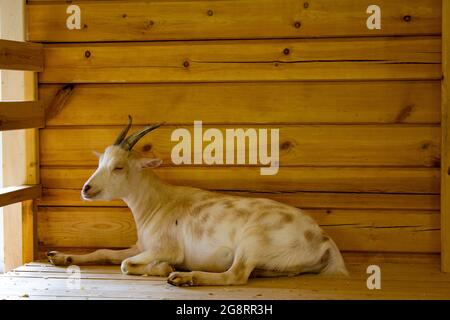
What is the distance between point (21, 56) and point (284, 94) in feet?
5.73

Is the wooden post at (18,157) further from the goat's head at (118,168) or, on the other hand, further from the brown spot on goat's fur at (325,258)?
the brown spot on goat's fur at (325,258)

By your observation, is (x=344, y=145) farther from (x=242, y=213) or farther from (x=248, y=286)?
(x=248, y=286)

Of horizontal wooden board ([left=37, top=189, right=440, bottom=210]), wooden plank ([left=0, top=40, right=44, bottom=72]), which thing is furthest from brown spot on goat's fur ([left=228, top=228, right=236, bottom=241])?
wooden plank ([left=0, top=40, right=44, bottom=72])

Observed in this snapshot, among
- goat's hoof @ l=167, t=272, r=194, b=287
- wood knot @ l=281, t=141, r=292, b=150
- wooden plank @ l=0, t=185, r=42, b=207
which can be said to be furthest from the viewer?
wood knot @ l=281, t=141, r=292, b=150

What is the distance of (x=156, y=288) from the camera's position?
4.44 meters

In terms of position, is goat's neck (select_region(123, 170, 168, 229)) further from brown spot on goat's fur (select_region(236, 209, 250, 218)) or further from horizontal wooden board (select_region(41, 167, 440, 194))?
brown spot on goat's fur (select_region(236, 209, 250, 218))

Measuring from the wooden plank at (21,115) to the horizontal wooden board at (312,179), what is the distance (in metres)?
0.50

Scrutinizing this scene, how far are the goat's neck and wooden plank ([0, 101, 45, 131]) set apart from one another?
822mm

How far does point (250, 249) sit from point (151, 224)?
75cm

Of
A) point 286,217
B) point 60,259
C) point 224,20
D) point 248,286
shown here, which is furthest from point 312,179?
point 60,259

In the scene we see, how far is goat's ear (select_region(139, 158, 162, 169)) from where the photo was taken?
4902mm

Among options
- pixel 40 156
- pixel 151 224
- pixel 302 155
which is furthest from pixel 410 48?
pixel 40 156

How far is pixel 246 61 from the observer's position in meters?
5.18

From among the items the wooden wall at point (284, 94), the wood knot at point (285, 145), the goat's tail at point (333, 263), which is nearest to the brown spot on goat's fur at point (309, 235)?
the goat's tail at point (333, 263)
